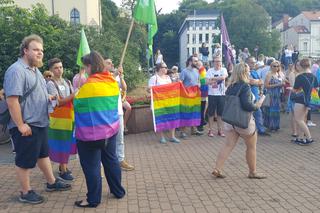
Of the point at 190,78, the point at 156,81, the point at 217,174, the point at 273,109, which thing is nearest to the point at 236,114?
the point at 217,174

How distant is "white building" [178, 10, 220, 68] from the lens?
4345 inches

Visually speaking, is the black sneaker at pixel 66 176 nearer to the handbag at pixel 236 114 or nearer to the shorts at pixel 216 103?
the handbag at pixel 236 114

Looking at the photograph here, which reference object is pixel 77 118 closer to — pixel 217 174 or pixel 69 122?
pixel 69 122

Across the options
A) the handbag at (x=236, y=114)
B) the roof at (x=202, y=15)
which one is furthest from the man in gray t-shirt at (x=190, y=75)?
the roof at (x=202, y=15)

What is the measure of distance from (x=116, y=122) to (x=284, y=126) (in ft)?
25.4

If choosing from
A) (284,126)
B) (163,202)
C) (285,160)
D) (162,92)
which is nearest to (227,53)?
(284,126)

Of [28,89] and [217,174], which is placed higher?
[28,89]

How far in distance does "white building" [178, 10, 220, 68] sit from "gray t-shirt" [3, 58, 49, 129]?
342 ft

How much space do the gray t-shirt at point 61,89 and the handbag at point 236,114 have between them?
2446 millimetres

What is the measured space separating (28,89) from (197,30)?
115 metres

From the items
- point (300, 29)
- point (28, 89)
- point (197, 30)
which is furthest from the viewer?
point (197, 30)

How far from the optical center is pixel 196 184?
634 cm

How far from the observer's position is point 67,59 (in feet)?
44.0

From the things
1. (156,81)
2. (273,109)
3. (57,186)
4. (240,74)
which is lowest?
(57,186)
